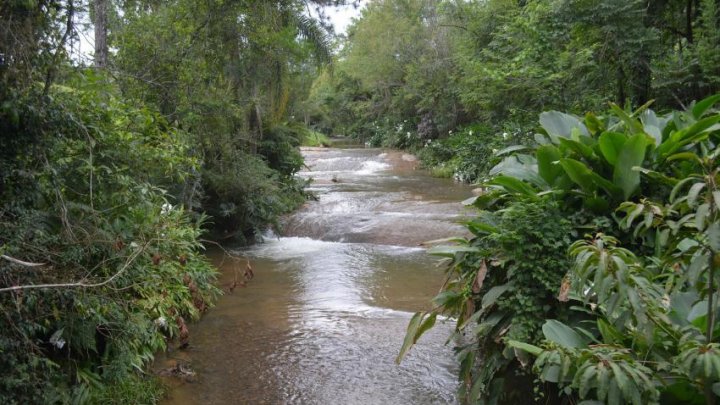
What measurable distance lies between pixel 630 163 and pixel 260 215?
7.23m

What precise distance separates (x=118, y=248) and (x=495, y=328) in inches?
106

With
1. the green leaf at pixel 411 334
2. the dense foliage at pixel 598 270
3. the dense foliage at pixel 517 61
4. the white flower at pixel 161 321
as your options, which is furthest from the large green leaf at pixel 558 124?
the white flower at pixel 161 321

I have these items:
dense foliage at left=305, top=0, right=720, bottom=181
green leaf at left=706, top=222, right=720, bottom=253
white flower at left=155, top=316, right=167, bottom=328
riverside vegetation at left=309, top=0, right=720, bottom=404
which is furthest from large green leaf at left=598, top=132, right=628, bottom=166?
white flower at left=155, top=316, right=167, bottom=328

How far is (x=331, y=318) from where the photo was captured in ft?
19.6

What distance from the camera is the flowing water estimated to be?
4336 millimetres

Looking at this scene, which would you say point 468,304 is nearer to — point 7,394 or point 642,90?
point 7,394

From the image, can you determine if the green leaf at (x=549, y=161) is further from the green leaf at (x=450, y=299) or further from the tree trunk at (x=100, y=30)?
the tree trunk at (x=100, y=30)

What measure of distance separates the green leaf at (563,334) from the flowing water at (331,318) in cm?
155

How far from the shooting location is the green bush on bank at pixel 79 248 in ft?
10.4

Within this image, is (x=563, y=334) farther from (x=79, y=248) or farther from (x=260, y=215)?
(x=260, y=215)

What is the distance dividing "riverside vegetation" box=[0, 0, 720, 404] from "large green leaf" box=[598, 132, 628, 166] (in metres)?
0.01

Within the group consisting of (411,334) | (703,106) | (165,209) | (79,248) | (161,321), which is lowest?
(161,321)

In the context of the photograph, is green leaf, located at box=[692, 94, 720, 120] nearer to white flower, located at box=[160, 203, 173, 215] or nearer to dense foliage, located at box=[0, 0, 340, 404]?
dense foliage, located at box=[0, 0, 340, 404]

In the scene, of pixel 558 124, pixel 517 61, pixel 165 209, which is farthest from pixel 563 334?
pixel 517 61
